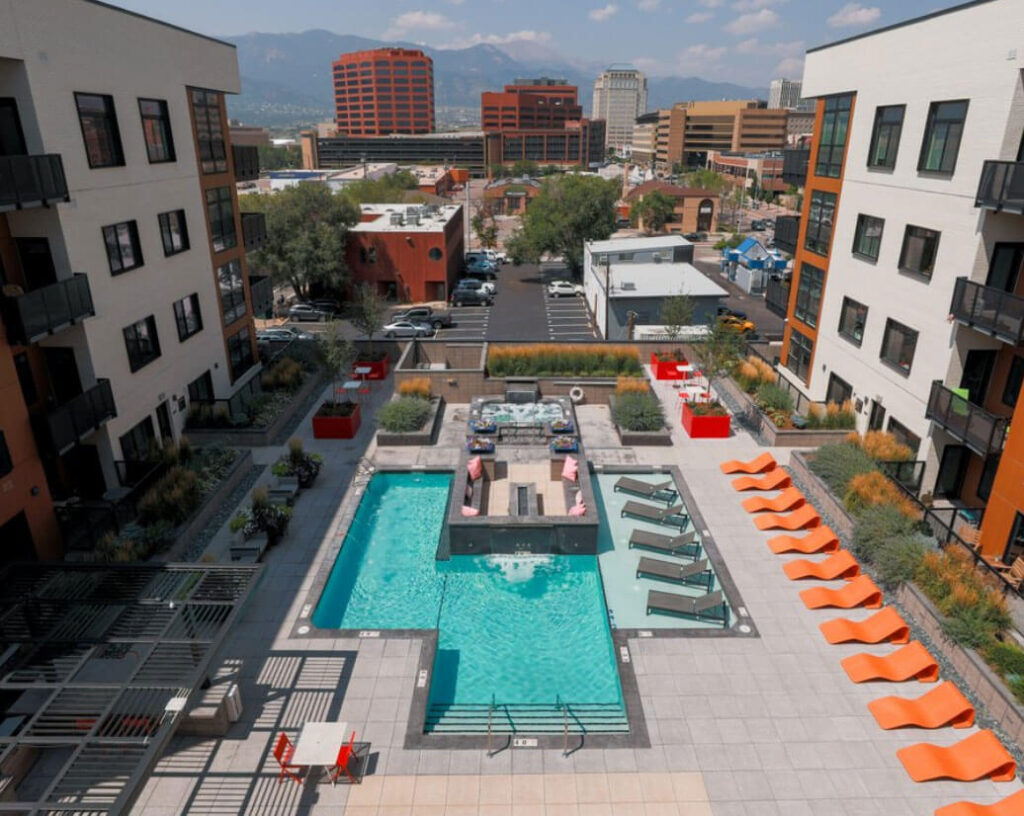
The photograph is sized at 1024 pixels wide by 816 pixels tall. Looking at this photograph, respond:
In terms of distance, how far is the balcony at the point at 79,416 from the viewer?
604 inches

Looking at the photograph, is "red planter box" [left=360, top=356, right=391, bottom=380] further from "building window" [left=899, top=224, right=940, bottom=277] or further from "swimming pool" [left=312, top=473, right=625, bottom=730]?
"building window" [left=899, top=224, right=940, bottom=277]

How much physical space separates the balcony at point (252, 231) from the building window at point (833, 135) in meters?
23.5

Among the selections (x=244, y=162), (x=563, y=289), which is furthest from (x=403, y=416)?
(x=563, y=289)

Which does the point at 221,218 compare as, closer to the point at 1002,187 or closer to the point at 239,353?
the point at 239,353

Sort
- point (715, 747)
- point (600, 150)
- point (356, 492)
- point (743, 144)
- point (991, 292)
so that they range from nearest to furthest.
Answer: point (715, 747)
point (991, 292)
point (356, 492)
point (743, 144)
point (600, 150)

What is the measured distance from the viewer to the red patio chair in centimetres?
1061

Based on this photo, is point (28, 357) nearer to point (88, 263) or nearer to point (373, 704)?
point (88, 263)

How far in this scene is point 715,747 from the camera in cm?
1132

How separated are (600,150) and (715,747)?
662 ft

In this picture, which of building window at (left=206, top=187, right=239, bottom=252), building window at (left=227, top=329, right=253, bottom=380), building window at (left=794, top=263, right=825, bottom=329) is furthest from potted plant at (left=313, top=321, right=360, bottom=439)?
building window at (left=794, top=263, right=825, bottom=329)

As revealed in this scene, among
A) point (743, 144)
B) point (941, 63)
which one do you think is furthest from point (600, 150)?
point (941, 63)

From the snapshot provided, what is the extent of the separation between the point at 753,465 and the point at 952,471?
551cm

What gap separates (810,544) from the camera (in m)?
17.0

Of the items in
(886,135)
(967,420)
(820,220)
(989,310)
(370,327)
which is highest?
(886,135)
